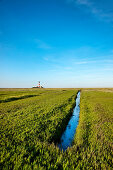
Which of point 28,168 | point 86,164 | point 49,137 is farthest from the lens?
point 49,137

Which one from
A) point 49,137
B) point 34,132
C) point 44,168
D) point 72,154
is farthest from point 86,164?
point 34,132

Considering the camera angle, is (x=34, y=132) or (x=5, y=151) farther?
(x=34, y=132)

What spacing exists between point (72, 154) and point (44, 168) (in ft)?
6.62


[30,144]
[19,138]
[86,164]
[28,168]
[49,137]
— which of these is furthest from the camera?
[49,137]

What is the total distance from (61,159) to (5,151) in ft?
11.8

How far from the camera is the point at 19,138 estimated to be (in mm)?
7047

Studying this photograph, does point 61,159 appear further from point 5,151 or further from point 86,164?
point 5,151

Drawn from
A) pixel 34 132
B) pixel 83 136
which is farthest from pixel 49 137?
pixel 83 136

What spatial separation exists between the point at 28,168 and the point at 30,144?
212 centimetres

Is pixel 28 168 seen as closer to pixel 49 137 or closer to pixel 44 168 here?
pixel 44 168

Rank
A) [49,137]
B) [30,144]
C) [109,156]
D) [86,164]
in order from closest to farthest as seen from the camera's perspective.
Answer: [86,164], [109,156], [30,144], [49,137]

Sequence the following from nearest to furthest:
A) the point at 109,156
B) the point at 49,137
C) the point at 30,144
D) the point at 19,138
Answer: the point at 109,156 → the point at 30,144 → the point at 19,138 → the point at 49,137

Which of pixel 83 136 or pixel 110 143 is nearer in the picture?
pixel 110 143

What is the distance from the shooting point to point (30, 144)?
20.9 feet
